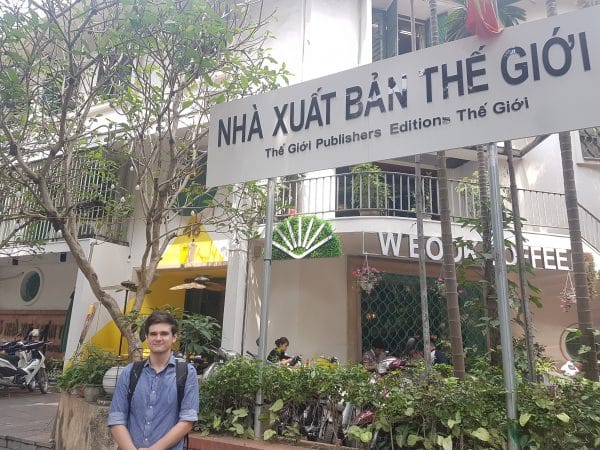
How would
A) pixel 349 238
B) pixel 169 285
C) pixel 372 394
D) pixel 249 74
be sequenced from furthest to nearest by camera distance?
pixel 169 285 < pixel 349 238 < pixel 249 74 < pixel 372 394

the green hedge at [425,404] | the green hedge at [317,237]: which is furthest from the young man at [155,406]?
the green hedge at [317,237]

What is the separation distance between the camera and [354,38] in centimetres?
1109

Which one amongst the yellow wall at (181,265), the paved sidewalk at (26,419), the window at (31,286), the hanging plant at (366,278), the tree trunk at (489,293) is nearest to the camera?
the tree trunk at (489,293)

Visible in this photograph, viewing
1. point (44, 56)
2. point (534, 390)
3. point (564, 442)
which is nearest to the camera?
point (564, 442)

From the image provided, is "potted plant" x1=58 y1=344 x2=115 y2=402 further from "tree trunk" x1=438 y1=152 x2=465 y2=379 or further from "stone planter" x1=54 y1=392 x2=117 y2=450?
"tree trunk" x1=438 y1=152 x2=465 y2=379

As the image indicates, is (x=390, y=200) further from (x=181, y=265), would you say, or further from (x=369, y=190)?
(x=181, y=265)

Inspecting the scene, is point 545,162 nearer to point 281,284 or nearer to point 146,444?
point 281,284

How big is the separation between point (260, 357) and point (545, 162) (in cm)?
958

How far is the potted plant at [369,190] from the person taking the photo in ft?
29.3

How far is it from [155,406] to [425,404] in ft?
6.38

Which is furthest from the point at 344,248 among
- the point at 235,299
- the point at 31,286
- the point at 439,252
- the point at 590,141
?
the point at 31,286

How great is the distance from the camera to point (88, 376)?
5.73m

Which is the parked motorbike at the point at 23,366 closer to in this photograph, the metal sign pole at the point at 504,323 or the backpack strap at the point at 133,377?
the backpack strap at the point at 133,377

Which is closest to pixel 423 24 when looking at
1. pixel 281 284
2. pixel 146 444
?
pixel 281 284
